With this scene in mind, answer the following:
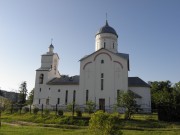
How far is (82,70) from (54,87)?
634 cm

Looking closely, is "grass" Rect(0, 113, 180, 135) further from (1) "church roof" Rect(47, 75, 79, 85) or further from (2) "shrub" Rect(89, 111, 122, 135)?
(1) "church roof" Rect(47, 75, 79, 85)

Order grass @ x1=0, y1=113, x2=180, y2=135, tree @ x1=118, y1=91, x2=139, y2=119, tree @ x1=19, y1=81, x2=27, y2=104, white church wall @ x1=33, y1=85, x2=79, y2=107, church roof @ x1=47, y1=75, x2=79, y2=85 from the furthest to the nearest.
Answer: tree @ x1=19, y1=81, x2=27, y2=104 < church roof @ x1=47, y1=75, x2=79, y2=85 < white church wall @ x1=33, y1=85, x2=79, y2=107 < tree @ x1=118, y1=91, x2=139, y2=119 < grass @ x1=0, y1=113, x2=180, y2=135

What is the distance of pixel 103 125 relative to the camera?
417 inches

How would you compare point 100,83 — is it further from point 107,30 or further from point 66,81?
point 107,30

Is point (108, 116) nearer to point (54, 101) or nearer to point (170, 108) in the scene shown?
point (170, 108)

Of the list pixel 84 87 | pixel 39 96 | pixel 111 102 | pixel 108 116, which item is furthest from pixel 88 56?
pixel 108 116

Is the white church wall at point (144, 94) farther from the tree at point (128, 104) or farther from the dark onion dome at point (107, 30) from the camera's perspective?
the dark onion dome at point (107, 30)

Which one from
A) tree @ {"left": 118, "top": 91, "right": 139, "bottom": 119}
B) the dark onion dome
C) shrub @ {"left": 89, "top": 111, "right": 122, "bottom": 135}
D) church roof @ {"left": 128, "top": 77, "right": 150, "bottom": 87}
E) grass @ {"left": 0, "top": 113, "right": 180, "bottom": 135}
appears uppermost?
the dark onion dome

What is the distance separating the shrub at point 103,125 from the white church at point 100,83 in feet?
66.4

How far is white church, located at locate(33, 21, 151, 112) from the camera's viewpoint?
3259cm

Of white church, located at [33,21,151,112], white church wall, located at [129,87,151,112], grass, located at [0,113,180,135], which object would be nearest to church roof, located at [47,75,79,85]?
white church, located at [33,21,151,112]

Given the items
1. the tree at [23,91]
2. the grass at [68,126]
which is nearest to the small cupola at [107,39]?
the grass at [68,126]

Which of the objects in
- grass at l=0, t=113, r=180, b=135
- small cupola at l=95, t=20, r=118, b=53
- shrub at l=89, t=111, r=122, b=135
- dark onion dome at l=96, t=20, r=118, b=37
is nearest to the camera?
shrub at l=89, t=111, r=122, b=135

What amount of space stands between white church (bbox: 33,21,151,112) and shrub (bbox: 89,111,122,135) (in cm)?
2023
